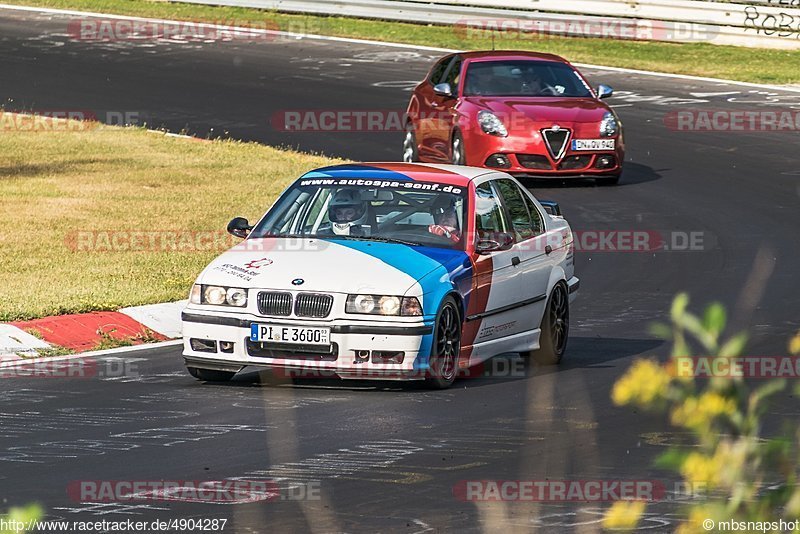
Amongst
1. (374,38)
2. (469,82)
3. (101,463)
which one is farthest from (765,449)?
(374,38)

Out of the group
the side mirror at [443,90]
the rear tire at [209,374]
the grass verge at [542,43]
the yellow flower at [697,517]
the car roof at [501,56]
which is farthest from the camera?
the grass verge at [542,43]

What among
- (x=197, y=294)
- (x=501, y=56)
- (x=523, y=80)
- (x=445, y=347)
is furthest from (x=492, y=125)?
(x=197, y=294)

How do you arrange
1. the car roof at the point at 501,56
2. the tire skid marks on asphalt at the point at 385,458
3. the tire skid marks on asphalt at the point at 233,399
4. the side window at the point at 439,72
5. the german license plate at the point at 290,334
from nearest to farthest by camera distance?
the tire skid marks on asphalt at the point at 385,458, the tire skid marks on asphalt at the point at 233,399, the german license plate at the point at 290,334, the car roof at the point at 501,56, the side window at the point at 439,72

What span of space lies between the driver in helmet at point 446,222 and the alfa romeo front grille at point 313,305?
1.30 meters

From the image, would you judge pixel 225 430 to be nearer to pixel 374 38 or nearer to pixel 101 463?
pixel 101 463

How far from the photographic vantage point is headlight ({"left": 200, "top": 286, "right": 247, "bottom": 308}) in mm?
9680

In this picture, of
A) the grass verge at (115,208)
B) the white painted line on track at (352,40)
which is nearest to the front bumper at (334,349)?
the grass verge at (115,208)

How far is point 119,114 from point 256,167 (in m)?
5.23

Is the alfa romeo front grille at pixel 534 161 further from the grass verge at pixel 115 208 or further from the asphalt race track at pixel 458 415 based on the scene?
the grass verge at pixel 115 208

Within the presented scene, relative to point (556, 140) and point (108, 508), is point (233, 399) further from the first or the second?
point (556, 140)

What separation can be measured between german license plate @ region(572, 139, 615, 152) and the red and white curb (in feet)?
26.8

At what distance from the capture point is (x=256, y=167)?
70.3ft

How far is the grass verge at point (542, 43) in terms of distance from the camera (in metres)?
31.1

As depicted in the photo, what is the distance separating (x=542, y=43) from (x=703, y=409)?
32124mm
